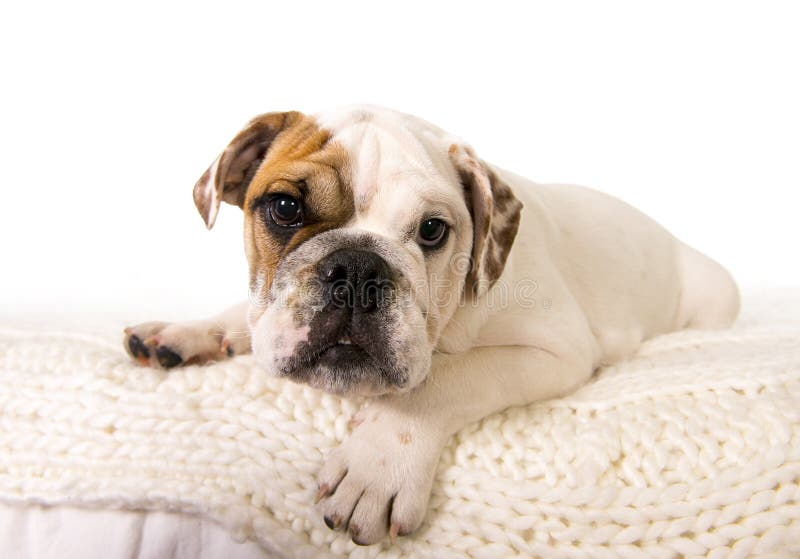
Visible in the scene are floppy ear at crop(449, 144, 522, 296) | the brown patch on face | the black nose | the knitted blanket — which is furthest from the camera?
floppy ear at crop(449, 144, 522, 296)

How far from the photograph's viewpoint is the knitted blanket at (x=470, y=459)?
2.02 m

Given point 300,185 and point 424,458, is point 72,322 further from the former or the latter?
point 424,458

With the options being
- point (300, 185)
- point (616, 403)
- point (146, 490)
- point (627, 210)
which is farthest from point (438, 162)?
point (627, 210)

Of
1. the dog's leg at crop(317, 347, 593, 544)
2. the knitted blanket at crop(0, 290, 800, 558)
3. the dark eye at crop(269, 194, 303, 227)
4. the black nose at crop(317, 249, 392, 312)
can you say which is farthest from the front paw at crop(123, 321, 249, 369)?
the black nose at crop(317, 249, 392, 312)

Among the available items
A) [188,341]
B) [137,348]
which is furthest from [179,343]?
[137,348]

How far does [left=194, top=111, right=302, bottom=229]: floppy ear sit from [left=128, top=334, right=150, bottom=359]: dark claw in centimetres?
52

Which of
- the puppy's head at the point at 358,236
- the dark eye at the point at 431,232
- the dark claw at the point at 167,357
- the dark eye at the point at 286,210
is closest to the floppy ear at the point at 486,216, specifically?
the puppy's head at the point at 358,236

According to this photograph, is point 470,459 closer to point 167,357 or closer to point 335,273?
point 335,273

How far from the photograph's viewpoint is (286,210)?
97.0 inches

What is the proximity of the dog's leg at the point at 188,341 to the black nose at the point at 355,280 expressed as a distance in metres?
0.89

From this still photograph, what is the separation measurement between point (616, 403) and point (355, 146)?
1299mm

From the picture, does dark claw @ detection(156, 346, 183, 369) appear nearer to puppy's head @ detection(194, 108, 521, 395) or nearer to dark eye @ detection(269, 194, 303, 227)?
puppy's head @ detection(194, 108, 521, 395)

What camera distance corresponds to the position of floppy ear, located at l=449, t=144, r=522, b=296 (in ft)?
Result: 8.69

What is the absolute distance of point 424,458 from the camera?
219 centimetres
